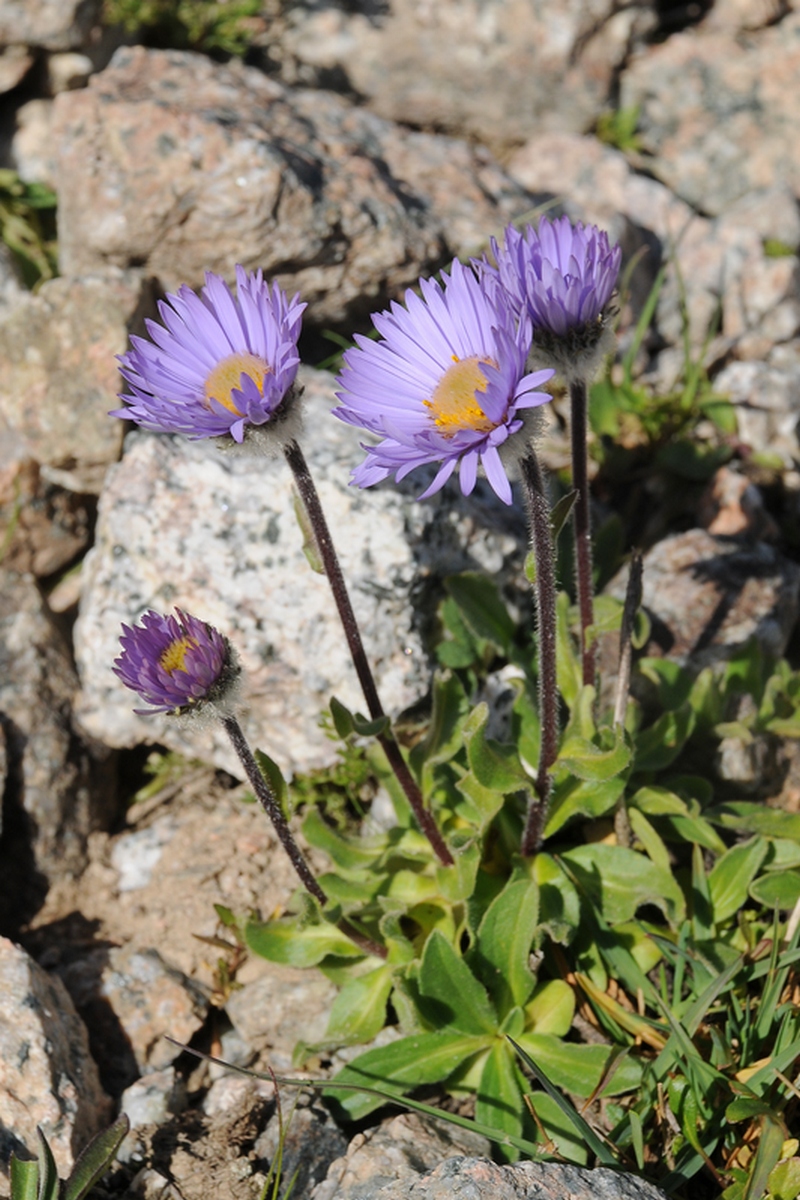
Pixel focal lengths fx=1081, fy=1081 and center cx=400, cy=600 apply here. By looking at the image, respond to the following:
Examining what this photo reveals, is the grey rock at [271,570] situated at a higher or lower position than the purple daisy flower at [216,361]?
lower

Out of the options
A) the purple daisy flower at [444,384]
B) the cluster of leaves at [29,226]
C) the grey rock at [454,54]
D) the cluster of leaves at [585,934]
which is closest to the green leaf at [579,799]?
the cluster of leaves at [585,934]

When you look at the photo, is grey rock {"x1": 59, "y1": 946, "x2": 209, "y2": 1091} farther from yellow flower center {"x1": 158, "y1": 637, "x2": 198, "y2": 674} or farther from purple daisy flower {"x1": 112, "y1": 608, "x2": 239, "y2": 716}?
yellow flower center {"x1": 158, "y1": 637, "x2": 198, "y2": 674}

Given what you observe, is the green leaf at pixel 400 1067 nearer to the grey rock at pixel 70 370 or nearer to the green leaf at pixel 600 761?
the green leaf at pixel 600 761

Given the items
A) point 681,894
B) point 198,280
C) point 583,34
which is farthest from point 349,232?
point 681,894

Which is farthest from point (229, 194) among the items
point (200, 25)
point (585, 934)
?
point (585, 934)

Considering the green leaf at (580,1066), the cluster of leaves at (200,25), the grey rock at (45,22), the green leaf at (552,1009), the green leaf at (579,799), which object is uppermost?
the grey rock at (45,22)

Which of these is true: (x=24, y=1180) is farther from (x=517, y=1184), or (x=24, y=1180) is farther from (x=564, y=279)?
(x=564, y=279)
